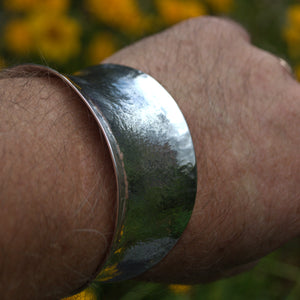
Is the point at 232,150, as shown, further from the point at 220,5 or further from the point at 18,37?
the point at 220,5

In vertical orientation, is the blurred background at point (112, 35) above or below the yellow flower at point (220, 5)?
below

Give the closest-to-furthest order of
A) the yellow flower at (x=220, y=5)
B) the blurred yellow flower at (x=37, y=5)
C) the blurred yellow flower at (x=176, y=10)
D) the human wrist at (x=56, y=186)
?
the human wrist at (x=56, y=186) → the blurred yellow flower at (x=37, y=5) → the blurred yellow flower at (x=176, y=10) → the yellow flower at (x=220, y=5)

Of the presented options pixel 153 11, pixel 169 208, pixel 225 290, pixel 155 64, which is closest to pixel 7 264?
pixel 169 208

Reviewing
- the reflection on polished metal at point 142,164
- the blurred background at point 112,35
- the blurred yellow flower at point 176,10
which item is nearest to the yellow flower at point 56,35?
the blurred background at point 112,35

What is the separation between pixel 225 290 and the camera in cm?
141

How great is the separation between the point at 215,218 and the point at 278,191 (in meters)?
0.14

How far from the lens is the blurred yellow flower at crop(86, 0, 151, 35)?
5.72ft

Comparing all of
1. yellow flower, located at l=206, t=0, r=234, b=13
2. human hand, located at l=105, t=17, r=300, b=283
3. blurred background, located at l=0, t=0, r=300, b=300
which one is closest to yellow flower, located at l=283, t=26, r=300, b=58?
blurred background, located at l=0, t=0, r=300, b=300

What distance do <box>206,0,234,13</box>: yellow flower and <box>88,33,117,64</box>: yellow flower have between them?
0.55 m

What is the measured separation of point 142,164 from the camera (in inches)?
24.0

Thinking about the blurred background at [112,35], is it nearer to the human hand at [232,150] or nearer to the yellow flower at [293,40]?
the yellow flower at [293,40]

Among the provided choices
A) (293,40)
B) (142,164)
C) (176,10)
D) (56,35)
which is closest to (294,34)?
(293,40)

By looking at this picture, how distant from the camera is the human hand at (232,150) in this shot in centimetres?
73

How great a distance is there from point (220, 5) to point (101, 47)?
66cm
